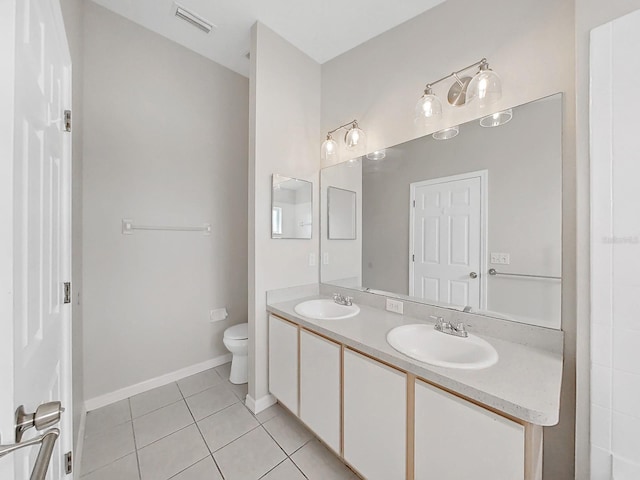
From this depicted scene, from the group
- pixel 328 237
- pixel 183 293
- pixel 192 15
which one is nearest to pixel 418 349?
pixel 328 237

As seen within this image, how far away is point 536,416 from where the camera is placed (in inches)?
29.5

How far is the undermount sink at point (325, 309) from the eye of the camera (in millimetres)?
1797

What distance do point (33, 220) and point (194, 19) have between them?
201 centimetres

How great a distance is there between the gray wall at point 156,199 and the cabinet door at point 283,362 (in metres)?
0.94

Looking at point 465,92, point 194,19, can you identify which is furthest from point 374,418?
point 194,19

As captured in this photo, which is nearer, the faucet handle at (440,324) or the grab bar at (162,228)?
the faucet handle at (440,324)

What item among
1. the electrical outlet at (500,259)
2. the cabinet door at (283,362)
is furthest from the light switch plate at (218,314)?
the electrical outlet at (500,259)

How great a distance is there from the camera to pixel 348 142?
1985mm

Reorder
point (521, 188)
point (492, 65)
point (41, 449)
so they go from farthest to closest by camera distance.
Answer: point (492, 65) < point (521, 188) < point (41, 449)

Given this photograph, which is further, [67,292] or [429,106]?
[429,106]

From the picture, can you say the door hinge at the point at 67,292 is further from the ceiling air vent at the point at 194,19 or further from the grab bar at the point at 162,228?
the ceiling air vent at the point at 194,19

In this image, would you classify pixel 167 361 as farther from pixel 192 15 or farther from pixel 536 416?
pixel 192 15

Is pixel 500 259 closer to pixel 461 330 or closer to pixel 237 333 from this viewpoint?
pixel 461 330

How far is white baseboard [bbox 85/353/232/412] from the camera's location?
1.86 metres
